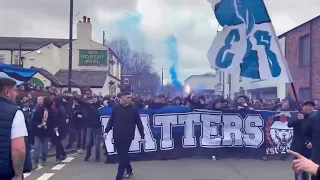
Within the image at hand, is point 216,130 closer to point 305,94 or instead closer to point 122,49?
point 305,94

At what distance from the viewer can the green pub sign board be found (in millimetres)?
52588

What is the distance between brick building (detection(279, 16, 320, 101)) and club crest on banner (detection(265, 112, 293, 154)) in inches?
555

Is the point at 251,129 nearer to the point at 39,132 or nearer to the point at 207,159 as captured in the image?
the point at 207,159

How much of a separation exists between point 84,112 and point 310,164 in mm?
12889

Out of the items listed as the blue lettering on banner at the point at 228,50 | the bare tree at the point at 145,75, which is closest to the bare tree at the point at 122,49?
the bare tree at the point at 145,75

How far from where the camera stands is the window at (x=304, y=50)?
96.6 feet

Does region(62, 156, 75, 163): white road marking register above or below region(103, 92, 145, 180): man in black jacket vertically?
below

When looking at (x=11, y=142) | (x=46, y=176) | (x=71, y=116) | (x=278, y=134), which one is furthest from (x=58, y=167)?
(x=11, y=142)

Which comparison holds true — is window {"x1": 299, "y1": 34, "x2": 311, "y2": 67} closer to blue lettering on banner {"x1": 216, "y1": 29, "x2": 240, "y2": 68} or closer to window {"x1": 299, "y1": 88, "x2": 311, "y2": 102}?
window {"x1": 299, "y1": 88, "x2": 311, "y2": 102}

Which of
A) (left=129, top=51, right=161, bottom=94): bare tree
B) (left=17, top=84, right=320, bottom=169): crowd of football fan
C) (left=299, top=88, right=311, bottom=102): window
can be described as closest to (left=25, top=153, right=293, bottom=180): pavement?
(left=17, top=84, right=320, bottom=169): crowd of football fan

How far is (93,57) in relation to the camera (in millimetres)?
52750

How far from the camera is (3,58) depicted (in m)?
55.5

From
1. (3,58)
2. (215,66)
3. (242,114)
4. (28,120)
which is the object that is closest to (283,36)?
(242,114)

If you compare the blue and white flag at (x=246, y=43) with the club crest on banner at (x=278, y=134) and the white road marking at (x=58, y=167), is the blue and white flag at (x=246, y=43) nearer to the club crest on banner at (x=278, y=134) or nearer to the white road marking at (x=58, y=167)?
the white road marking at (x=58, y=167)
